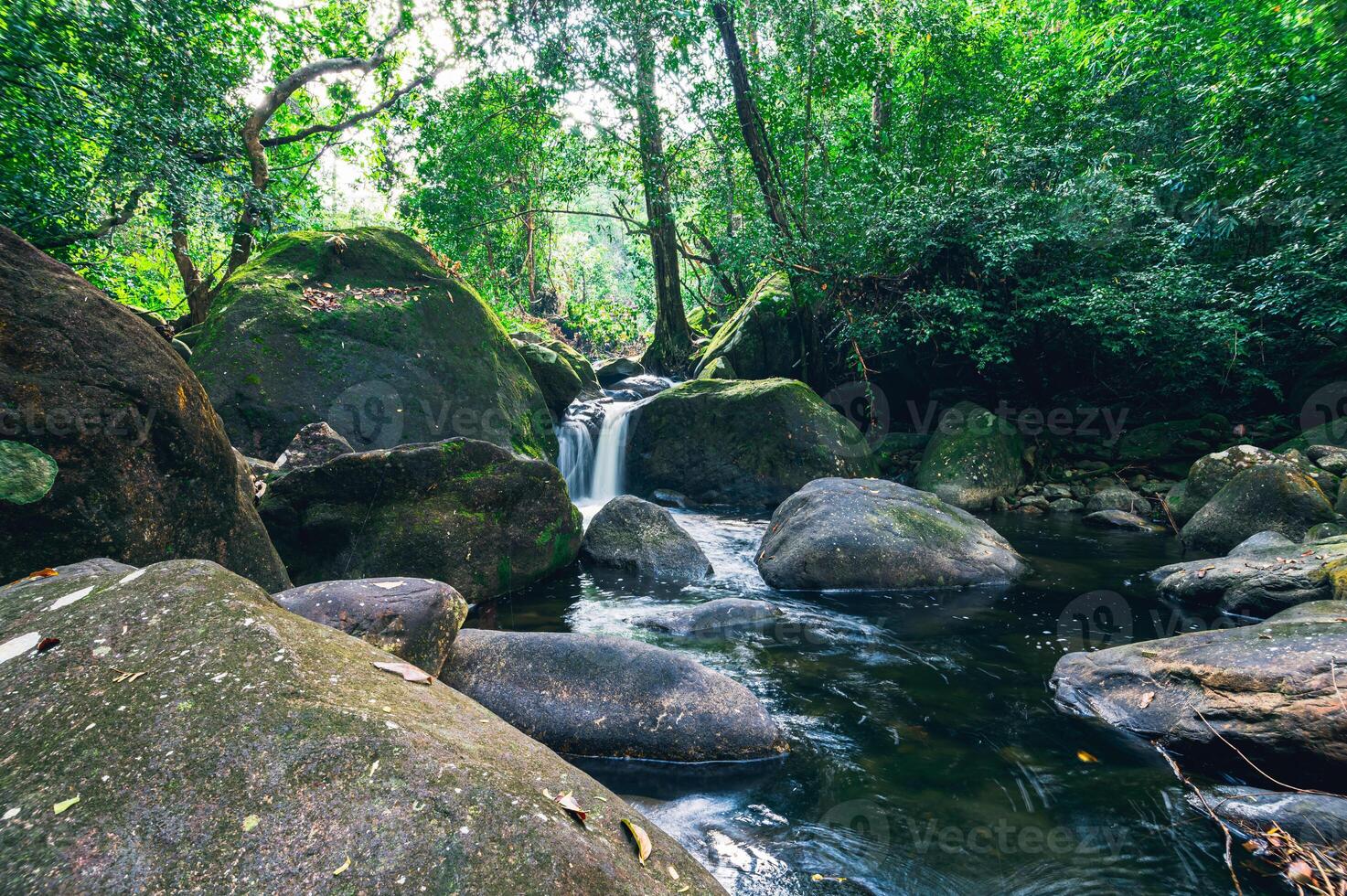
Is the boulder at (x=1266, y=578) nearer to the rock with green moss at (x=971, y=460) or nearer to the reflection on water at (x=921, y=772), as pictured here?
the reflection on water at (x=921, y=772)

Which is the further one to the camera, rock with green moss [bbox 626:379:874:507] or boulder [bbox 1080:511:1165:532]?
rock with green moss [bbox 626:379:874:507]

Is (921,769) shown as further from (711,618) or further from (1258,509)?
(1258,509)

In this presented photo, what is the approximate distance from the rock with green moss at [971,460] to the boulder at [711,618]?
6.02m

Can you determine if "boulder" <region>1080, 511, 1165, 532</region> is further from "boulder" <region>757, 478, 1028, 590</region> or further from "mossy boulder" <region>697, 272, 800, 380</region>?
"mossy boulder" <region>697, 272, 800, 380</region>

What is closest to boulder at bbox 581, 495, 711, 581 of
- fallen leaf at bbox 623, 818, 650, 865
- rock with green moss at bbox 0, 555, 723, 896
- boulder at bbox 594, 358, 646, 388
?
rock with green moss at bbox 0, 555, 723, 896

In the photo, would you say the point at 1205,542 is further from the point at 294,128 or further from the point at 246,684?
the point at 294,128

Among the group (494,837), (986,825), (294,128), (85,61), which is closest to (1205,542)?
(986,825)

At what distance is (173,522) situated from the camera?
11.5ft

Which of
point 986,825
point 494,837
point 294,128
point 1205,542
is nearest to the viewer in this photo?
point 494,837

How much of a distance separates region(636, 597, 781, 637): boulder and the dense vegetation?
7.18 metres

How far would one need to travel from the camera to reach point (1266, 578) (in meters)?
5.29

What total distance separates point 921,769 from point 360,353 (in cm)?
715

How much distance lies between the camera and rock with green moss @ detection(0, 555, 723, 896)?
1.44 meters

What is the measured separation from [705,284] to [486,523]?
19.0 metres
